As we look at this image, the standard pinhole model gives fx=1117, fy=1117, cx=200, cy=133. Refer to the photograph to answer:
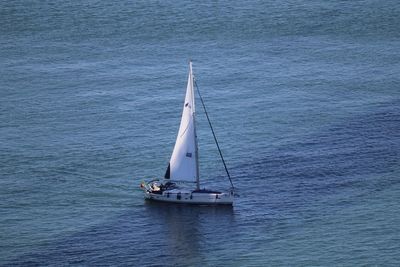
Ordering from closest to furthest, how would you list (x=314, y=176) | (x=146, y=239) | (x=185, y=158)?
(x=146, y=239)
(x=185, y=158)
(x=314, y=176)

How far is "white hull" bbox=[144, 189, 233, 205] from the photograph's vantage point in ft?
595

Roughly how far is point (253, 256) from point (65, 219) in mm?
32368

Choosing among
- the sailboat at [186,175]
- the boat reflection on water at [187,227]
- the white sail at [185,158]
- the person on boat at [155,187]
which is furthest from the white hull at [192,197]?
the white sail at [185,158]

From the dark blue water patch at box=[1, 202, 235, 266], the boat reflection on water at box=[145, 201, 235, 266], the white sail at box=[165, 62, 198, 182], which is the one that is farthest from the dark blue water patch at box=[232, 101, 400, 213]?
the dark blue water patch at box=[1, 202, 235, 266]

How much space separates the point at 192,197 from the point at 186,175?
14.5 feet

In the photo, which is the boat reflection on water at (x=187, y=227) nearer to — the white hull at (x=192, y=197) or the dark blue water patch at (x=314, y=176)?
the white hull at (x=192, y=197)

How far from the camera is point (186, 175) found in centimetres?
18475

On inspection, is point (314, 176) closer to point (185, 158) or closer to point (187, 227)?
point (185, 158)

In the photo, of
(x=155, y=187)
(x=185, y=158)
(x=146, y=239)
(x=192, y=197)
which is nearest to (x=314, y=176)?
(x=192, y=197)

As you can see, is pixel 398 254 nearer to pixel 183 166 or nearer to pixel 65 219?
pixel 183 166

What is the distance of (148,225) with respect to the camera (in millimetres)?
177375

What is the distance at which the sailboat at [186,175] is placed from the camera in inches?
7160

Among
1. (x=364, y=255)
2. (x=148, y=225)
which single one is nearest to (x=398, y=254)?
(x=364, y=255)

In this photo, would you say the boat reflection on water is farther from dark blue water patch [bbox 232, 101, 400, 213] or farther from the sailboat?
dark blue water patch [bbox 232, 101, 400, 213]
